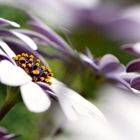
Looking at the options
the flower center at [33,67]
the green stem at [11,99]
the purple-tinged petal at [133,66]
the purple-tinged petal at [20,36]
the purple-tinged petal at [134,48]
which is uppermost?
the purple-tinged petal at [134,48]

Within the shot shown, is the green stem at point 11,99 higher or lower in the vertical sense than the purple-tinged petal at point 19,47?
lower

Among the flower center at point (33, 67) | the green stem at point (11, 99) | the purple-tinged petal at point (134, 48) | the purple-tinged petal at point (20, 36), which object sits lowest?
the green stem at point (11, 99)

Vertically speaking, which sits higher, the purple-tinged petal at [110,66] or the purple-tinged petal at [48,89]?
the purple-tinged petal at [110,66]
